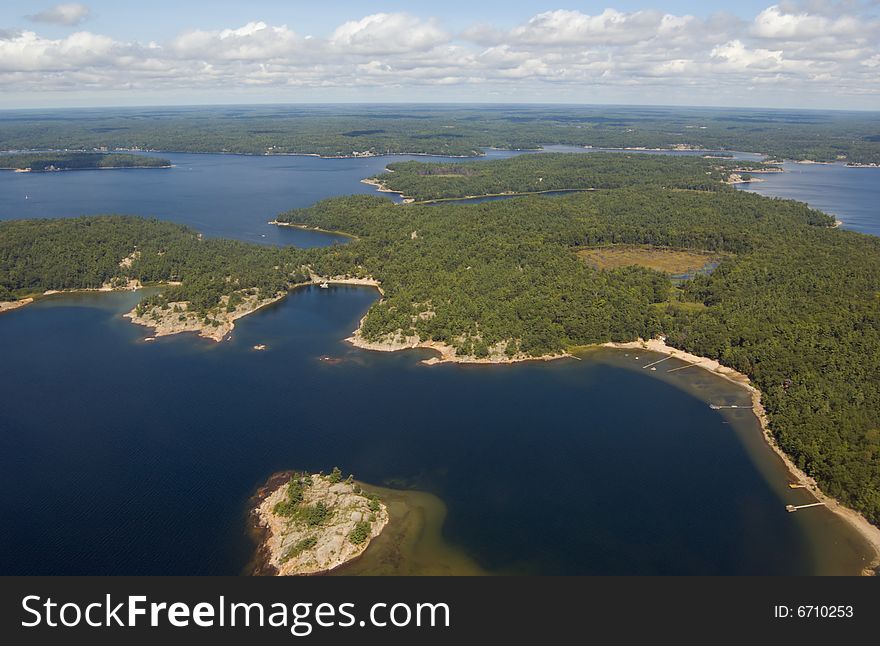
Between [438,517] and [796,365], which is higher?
[796,365]

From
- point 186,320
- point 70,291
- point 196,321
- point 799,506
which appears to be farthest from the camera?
point 70,291

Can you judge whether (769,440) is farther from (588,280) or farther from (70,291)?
(70,291)

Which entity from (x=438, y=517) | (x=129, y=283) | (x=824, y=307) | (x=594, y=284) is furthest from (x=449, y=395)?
(x=129, y=283)

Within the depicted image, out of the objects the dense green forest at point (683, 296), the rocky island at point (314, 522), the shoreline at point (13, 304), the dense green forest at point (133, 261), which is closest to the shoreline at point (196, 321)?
the dense green forest at point (133, 261)

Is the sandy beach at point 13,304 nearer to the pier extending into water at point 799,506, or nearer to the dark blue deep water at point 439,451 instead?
the dark blue deep water at point 439,451

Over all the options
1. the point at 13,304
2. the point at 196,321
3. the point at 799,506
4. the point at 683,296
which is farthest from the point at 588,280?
the point at 13,304

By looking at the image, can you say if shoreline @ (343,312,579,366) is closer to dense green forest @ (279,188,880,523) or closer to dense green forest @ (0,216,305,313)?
dense green forest @ (279,188,880,523)

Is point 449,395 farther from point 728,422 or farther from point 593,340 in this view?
point 728,422
